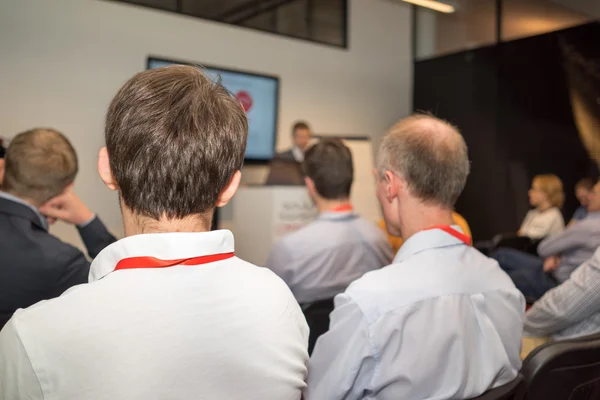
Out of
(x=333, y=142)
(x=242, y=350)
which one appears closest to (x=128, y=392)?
(x=242, y=350)

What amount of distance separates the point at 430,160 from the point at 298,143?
13.8 ft

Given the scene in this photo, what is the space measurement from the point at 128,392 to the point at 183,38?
4853 millimetres

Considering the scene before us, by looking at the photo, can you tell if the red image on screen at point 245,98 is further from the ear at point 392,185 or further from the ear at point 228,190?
the ear at point 228,190

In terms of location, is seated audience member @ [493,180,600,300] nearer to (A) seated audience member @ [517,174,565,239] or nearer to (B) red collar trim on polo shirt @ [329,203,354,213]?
(B) red collar trim on polo shirt @ [329,203,354,213]

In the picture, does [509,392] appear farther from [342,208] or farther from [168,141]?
[342,208]

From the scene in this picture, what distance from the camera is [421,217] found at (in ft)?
4.99

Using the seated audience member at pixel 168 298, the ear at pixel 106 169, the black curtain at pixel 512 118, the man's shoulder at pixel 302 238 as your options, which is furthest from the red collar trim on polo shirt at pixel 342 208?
the black curtain at pixel 512 118

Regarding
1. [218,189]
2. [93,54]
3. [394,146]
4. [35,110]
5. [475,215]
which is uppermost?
[93,54]

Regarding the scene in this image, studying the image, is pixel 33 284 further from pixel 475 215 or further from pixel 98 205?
pixel 475 215

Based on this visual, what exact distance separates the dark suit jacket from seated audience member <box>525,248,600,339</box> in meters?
1.59

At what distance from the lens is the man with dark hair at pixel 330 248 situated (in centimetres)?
231

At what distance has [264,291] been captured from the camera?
2.78ft

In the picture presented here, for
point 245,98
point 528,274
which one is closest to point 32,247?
point 528,274

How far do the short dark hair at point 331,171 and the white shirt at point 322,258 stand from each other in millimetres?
188
